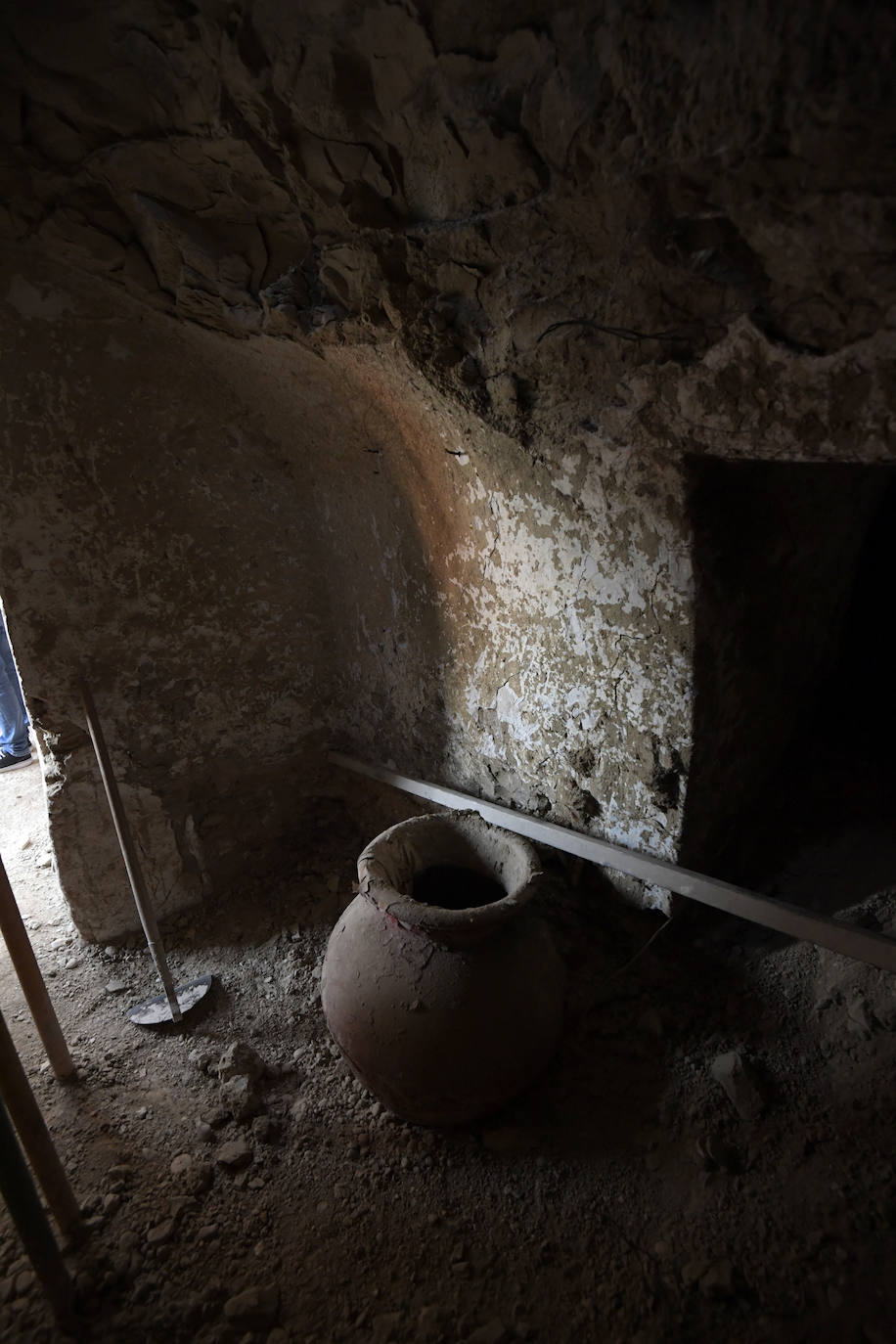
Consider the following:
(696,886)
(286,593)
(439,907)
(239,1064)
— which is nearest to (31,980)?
(239,1064)

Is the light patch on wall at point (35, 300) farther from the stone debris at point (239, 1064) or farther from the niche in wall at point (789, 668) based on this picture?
the stone debris at point (239, 1064)

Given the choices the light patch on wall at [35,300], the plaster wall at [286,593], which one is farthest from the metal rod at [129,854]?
the light patch on wall at [35,300]

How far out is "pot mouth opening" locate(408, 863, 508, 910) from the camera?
205cm

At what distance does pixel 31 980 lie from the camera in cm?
182

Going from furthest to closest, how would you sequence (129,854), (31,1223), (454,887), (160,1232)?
(129,854) → (454,887) → (160,1232) → (31,1223)

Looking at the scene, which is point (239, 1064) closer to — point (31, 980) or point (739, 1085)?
point (31, 980)

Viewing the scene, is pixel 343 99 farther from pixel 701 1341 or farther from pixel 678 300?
pixel 701 1341

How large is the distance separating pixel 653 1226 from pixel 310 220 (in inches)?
98.7

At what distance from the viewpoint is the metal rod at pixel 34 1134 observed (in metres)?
1.35

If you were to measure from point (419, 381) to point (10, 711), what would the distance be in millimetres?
3140

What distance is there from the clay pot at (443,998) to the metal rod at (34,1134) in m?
0.66

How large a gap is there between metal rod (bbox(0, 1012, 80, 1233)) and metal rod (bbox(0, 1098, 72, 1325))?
0.26 ft

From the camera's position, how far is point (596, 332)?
1.44m

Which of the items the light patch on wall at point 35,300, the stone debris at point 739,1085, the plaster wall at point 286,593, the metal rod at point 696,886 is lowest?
the stone debris at point 739,1085
